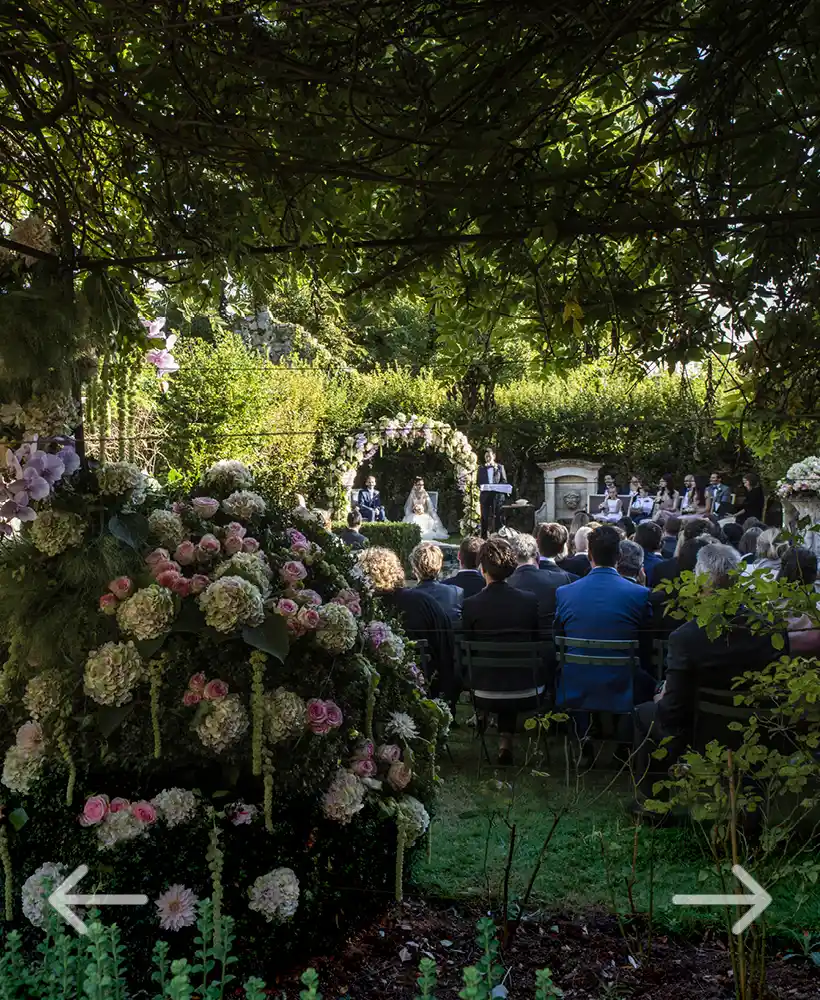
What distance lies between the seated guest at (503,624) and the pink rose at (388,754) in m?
2.30

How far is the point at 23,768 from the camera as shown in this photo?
8.15 feet

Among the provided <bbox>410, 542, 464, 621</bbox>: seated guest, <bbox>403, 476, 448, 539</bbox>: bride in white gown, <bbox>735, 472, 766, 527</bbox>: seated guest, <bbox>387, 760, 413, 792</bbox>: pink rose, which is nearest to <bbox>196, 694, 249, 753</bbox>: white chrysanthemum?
<bbox>387, 760, 413, 792</bbox>: pink rose

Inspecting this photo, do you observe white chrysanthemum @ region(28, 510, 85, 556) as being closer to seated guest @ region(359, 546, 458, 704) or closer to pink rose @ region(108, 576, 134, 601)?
pink rose @ region(108, 576, 134, 601)

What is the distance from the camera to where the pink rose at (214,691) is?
2.42 metres

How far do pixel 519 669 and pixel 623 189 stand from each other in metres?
3.25

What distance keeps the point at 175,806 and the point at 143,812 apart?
8cm

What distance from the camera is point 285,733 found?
2461mm

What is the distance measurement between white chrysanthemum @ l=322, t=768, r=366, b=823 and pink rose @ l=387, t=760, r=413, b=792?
8.6 inches

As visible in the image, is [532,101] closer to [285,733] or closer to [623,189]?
[623,189]

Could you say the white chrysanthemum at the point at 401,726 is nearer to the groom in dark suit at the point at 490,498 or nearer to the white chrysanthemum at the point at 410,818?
the white chrysanthemum at the point at 410,818

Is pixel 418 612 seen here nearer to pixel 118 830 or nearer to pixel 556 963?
pixel 556 963

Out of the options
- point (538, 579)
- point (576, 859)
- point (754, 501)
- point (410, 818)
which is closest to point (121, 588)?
point (410, 818)

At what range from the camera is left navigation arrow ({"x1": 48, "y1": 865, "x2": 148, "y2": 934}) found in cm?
232

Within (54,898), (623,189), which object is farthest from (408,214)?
(54,898)
